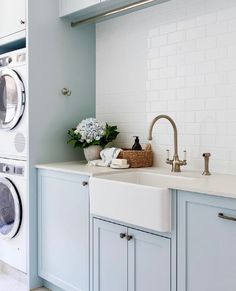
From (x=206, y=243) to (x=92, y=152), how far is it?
4.67 ft

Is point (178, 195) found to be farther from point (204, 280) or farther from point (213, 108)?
point (213, 108)

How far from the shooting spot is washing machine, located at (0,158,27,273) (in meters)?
3.02

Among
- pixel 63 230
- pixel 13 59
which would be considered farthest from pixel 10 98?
pixel 63 230

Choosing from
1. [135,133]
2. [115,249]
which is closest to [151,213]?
[115,249]

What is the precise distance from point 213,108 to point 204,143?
0.25 meters

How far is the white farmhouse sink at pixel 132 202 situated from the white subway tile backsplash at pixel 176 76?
0.39 m

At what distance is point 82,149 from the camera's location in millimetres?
3318

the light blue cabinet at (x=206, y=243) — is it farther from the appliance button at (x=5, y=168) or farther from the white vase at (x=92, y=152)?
the appliance button at (x=5, y=168)

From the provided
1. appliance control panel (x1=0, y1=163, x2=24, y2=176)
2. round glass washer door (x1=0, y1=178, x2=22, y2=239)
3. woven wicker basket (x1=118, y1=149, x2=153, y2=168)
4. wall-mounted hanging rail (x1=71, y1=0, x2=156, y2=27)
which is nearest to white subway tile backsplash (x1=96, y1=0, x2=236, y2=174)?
woven wicker basket (x1=118, y1=149, x2=153, y2=168)

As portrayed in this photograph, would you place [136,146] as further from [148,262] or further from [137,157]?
[148,262]


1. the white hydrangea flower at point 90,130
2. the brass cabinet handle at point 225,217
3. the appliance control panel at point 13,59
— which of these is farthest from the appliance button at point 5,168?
the brass cabinet handle at point 225,217

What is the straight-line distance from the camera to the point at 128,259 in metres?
2.21

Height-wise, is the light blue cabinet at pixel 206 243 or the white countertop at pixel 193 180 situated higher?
the white countertop at pixel 193 180

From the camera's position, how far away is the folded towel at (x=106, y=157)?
2824mm
